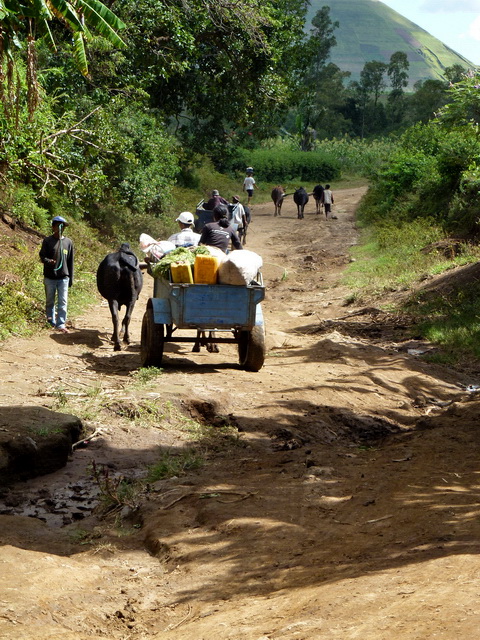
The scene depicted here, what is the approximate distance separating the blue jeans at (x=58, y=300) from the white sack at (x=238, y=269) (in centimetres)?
302

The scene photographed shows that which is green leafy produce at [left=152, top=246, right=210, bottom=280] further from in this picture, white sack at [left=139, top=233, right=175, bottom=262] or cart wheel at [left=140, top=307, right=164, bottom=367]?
white sack at [left=139, top=233, right=175, bottom=262]

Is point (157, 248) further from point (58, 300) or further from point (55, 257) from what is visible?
point (58, 300)

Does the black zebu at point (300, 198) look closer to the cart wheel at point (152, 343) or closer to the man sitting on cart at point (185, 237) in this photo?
the man sitting on cart at point (185, 237)

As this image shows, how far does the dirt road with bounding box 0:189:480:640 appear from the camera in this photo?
13.9 feet

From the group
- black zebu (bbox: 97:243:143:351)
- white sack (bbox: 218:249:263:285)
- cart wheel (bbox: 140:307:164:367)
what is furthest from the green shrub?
white sack (bbox: 218:249:263:285)

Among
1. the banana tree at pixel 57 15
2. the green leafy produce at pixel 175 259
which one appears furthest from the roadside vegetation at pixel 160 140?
the green leafy produce at pixel 175 259

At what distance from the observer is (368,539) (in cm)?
530

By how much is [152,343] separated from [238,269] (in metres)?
1.48

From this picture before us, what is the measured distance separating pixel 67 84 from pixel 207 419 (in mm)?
14843

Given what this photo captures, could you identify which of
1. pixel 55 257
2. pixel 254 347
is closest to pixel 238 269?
pixel 254 347

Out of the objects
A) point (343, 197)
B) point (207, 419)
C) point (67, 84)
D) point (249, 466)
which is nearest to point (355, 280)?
point (67, 84)

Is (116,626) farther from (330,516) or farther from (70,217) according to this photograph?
(70,217)

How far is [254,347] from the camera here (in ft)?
33.9

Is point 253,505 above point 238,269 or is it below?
below
